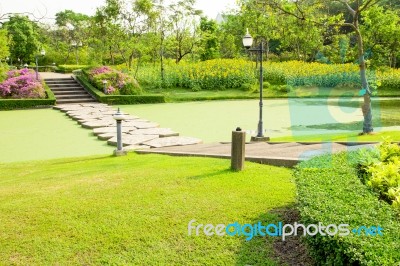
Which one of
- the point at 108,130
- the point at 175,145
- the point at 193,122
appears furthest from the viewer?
the point at 193,122

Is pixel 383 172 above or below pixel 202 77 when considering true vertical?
below

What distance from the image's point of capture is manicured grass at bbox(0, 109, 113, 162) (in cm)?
727

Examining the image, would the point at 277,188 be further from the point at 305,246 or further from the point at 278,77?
the point at 278,77

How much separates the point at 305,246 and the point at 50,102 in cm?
1369

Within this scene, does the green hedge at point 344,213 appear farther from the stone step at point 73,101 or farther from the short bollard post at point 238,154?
the stone step at point 73,101

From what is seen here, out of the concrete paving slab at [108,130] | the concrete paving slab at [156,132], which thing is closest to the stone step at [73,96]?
the concrete paving slab at [108,130]

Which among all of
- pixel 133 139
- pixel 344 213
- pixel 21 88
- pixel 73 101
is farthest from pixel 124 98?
pixel 344 213

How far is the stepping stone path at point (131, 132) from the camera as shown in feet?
24.8

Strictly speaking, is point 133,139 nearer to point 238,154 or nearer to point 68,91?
point 238,154

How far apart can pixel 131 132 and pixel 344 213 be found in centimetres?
675

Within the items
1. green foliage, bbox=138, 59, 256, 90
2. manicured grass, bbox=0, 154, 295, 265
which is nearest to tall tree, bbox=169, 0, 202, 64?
green foliage, bbox=138, 59, 256, 90

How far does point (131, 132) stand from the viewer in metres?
8.73

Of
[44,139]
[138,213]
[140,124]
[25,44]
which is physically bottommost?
[44,139]

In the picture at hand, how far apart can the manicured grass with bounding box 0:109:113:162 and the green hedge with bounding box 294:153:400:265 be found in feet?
15.7
